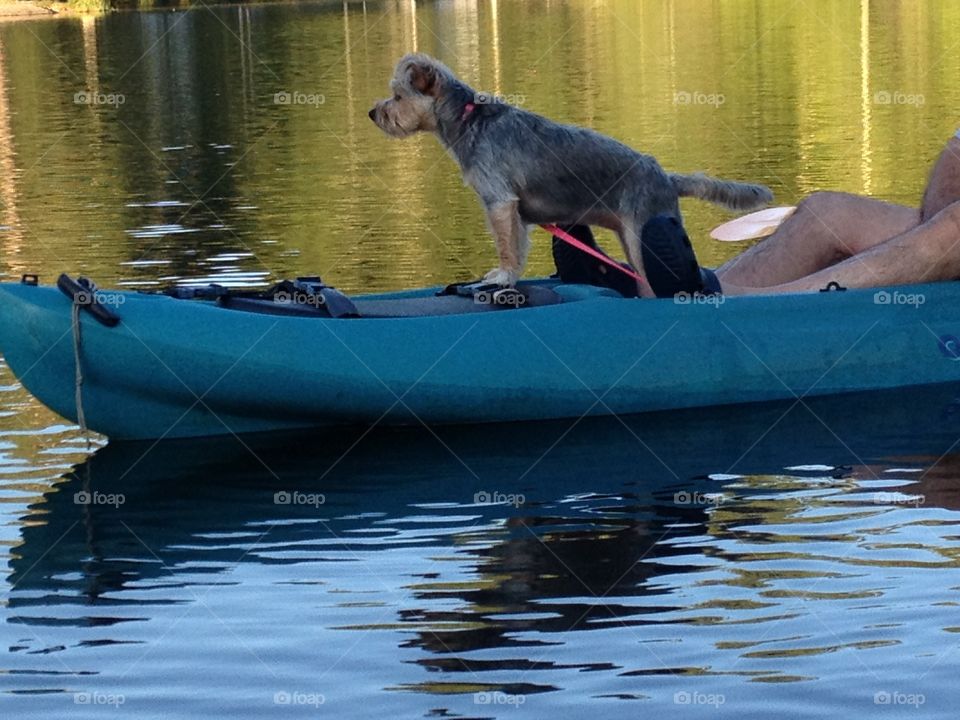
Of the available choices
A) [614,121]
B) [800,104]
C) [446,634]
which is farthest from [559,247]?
[800,104]

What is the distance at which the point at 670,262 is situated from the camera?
889 cm

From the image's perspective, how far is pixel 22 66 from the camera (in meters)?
43.3

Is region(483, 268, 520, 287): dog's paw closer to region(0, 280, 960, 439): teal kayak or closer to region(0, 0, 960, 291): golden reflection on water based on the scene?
region(0, 280, 960, 439): teal kayak

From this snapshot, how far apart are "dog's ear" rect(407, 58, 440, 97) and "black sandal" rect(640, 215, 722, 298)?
1223mm

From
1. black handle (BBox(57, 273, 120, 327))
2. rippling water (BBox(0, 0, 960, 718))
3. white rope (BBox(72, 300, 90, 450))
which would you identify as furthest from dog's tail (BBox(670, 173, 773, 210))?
white rope (BBox(72, 300, 90, 450))

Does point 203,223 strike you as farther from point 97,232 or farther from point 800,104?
point 800,104

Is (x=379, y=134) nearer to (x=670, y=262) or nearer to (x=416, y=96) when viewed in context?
(x=416, y=96)

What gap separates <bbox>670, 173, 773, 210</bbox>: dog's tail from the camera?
9117 millimetres

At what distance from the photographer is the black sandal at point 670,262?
8.78 m

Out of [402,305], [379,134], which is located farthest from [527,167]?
[379,134]

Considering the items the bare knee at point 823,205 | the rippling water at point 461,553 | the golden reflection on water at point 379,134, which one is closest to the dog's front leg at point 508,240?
the rippling water at point 461,553

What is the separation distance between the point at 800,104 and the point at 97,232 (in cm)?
1246

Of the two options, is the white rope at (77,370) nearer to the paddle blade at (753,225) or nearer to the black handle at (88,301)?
the black handle at (88,301)

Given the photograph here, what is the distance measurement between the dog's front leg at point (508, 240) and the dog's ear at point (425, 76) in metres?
0.63
